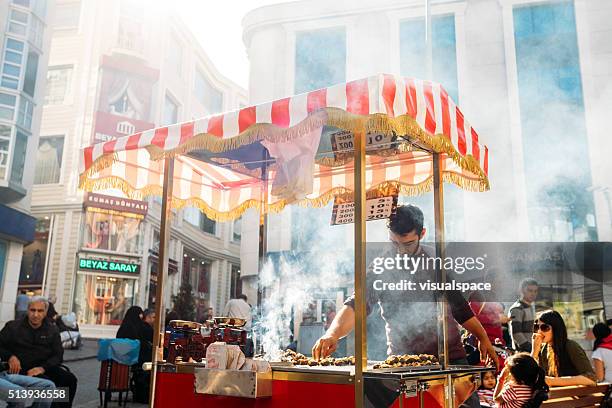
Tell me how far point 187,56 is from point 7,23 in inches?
423

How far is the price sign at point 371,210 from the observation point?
349 cm

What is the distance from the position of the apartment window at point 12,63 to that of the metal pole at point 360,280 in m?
13.5

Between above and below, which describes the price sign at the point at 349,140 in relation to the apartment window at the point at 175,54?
below

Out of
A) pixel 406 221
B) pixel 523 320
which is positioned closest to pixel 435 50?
pixel 523 320

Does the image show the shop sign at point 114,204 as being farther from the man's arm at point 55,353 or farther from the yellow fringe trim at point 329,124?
the yellow fringe trim at point 329,124

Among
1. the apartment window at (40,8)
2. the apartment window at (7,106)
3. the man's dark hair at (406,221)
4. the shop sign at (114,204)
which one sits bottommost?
the man's dark hair at (406,221)

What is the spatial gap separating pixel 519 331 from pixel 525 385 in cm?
A: 331

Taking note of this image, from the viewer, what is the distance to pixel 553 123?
44.9ft

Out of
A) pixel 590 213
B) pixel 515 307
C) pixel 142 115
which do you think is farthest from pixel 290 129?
pixel 142 115

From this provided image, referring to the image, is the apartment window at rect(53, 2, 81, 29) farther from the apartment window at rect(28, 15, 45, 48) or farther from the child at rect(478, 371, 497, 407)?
the child at rect(478, 371, 497, 407)

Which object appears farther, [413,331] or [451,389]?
[413,331]

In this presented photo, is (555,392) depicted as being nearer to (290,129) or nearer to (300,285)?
(290,129)

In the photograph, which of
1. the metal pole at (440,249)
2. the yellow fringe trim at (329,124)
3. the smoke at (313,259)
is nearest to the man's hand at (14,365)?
the yellow fringe trim at (329,124)

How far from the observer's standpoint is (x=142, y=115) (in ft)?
62.4
